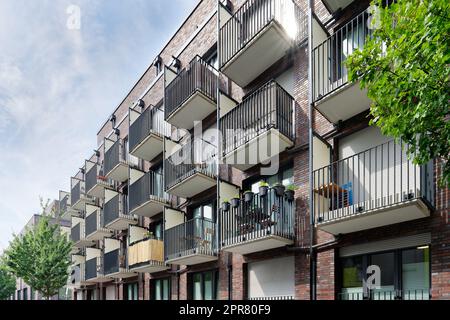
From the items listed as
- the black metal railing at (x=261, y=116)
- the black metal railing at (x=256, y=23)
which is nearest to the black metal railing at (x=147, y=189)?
the black metal railing at (x=261, y=116)

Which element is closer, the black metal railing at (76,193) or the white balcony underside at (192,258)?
the white balcony underside at (192,258)

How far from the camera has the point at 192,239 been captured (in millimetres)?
14234

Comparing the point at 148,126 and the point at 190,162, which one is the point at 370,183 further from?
the point at 148,126

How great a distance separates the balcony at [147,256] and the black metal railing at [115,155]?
5983mm

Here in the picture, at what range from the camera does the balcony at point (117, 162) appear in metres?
22.1

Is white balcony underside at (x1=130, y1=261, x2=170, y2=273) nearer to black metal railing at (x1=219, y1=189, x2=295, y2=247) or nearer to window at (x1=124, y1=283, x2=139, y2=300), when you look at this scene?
window at (x1=124, y1=283, x2=139, y2=300)

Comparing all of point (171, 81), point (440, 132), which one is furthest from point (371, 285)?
point (171, 81)

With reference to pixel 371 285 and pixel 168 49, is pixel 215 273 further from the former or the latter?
pixel 168 49

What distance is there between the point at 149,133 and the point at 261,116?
7583 mm

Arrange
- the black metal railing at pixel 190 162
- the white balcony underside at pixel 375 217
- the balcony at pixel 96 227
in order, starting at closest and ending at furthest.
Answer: the white balcony underside at pixel 375 217 → the black metal railing at pixel 190 162 → the balcony at pixel 96 227

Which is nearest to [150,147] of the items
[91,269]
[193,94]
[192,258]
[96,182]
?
[193,94]

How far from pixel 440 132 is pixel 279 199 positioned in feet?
19.4

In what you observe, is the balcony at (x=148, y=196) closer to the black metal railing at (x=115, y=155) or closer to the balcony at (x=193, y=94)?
the balcony at (x=193, y=94)

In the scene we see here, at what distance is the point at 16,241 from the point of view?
80.8 feet
